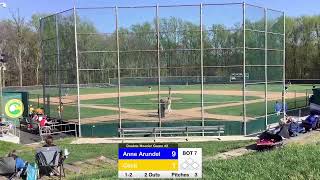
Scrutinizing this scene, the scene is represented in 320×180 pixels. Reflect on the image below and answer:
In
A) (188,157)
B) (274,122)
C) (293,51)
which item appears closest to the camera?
(188,157)

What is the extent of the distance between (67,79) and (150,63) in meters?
4.48

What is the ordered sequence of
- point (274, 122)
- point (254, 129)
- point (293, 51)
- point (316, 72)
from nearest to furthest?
point (254, 129) → point (274, 122) → point (316, 72) → point (293, 51)

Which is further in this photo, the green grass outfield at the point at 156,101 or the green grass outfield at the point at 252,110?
the green grass outfield at the point at 156,101

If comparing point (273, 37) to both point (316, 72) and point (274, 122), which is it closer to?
point (274, 122)

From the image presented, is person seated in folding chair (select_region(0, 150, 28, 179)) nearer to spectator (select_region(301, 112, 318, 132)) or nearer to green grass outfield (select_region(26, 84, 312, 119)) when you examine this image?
green grass outfield (select_region(26, 84, 312, 119))

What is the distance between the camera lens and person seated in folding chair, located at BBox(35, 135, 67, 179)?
13.5 m

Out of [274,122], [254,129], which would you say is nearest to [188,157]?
[254,129]

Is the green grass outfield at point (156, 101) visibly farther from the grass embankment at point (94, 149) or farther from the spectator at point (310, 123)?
the grass embankment at point (94, 149)

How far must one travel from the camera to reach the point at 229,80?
25.8 m
